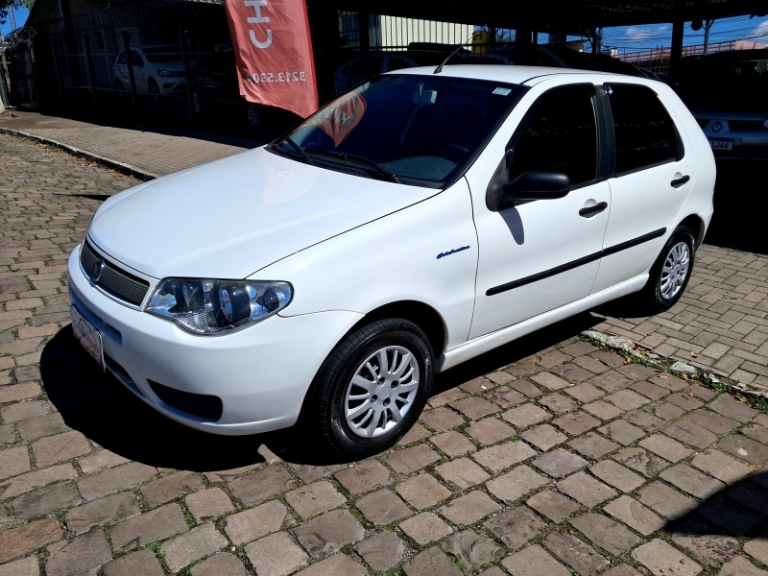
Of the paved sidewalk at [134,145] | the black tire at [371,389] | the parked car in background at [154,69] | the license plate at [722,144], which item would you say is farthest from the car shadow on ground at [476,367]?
the parked car in background at [154,69]

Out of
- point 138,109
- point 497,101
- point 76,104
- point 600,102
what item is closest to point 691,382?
point 600,102

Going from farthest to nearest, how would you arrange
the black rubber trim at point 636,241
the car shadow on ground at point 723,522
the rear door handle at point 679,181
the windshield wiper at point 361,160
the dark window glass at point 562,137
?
1. the rear door handle at point 679,181
2. the black rubber trim at point 636,241
3. the dark window glass at point 562,137
4. the windshield wiper at point 361,160
5. the car shadow on ground at point 723,522

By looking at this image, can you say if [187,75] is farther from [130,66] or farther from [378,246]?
[378,246]

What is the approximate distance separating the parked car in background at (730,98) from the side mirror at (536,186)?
5.84 meters

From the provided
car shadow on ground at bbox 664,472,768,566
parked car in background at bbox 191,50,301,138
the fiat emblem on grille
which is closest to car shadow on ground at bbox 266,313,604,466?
the fiat emblem on grille

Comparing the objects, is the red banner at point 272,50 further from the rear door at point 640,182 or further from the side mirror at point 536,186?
the side mirror at point 536,186

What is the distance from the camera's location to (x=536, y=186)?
3500 mm

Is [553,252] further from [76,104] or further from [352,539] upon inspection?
[76,104]

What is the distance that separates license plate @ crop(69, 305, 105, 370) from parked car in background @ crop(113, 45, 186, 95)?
41.5 ft

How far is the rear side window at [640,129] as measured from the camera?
14.3 ft

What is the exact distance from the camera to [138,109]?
17141 millimetres

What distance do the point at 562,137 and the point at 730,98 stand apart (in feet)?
21.1

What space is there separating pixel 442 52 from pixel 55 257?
786cm

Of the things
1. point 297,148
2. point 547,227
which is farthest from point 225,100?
point 547,227
